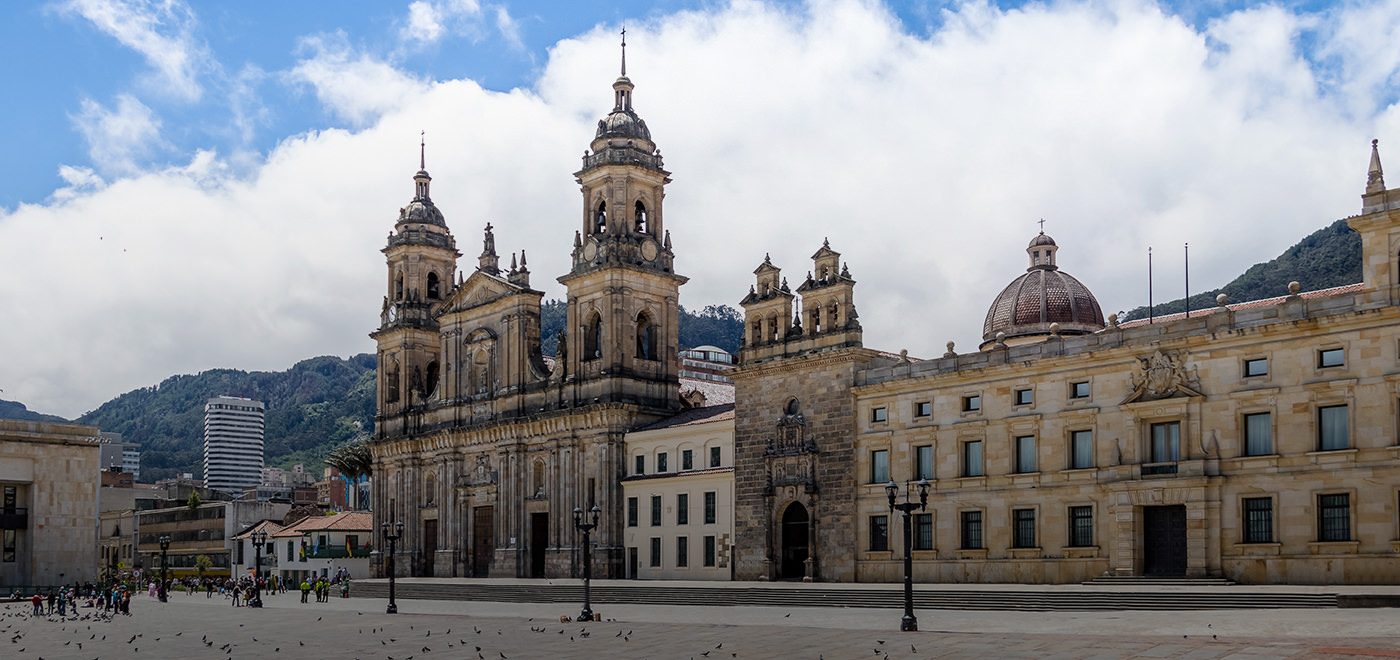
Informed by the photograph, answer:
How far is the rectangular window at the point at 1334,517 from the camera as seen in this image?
126 ft

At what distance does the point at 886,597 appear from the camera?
41125mm

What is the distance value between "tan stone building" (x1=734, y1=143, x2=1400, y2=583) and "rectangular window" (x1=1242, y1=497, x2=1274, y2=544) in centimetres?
6

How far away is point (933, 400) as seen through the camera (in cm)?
4909

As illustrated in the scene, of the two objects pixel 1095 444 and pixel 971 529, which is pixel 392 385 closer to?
pixel 971 529

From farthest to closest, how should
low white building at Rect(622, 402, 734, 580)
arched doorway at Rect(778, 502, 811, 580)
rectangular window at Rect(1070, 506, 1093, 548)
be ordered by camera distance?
low white building at Rect(622, 402, 734, 580) → arched doorway at Rect(778, 502, 811, 580) → rectangular window at Rect(1070, 506, 1093, 548)

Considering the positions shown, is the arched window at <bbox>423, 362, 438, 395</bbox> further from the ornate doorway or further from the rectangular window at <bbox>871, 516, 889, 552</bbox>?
the ornate doorway

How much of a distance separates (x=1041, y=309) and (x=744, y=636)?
36940mm

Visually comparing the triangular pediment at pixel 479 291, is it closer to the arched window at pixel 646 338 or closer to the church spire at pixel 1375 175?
the arched window at pixel 646 338

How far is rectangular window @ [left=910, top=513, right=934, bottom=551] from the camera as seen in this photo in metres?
49.3

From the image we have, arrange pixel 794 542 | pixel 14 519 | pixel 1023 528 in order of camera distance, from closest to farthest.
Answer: pixel 1023 528 → pixel 794 542 → pixel 14 519

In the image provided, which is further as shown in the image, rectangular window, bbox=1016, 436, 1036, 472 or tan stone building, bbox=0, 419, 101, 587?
tan stone building, bbox=0, 419, 101, 587

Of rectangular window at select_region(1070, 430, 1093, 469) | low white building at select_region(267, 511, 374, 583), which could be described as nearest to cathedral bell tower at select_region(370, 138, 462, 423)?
low white building at select_region(267, 511, 374, 583)

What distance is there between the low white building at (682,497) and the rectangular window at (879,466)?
24.9ft

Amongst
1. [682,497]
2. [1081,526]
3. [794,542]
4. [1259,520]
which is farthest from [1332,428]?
[682,497]
